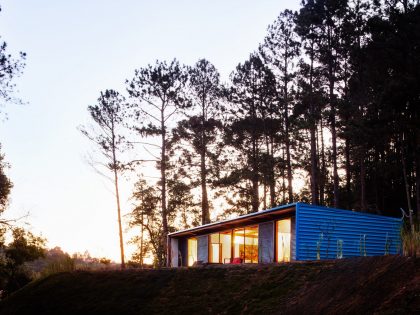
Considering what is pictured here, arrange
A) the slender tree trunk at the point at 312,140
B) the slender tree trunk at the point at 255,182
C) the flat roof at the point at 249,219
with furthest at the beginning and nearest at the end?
the slender tree trunk at the point at 255,182 < the slender tree trunk at the point at 312,140 < the flat roof at the point at 249,219

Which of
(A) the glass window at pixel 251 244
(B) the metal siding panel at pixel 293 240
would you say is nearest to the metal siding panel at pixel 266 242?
(A) the glass window at pixel 251 244

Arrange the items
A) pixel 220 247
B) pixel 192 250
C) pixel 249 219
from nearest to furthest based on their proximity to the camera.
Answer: pixel 249 219 → pixel 220 247 → pixel 192 250

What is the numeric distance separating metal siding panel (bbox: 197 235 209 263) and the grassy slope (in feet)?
24.7

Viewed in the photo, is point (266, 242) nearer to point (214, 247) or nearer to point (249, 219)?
point (249, 219)

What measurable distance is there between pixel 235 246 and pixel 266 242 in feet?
10.2

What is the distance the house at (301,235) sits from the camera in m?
14.7

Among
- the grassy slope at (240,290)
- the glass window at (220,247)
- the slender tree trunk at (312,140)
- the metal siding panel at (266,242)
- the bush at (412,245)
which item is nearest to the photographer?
the grassy slope at (240,290)

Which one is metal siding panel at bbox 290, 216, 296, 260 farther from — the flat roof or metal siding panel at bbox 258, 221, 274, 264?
metal siding panel at bbox 258, 221, 274, 264

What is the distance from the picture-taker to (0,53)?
1262 centimetres

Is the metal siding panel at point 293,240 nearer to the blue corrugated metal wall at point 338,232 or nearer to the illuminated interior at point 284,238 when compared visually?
the illuminated interior at point 284,238

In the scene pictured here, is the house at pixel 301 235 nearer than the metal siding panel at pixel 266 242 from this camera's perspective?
Yes

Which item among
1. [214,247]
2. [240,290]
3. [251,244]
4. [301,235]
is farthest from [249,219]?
[240,290]

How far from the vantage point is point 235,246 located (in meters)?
20.2

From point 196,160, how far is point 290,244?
12.5 metres
